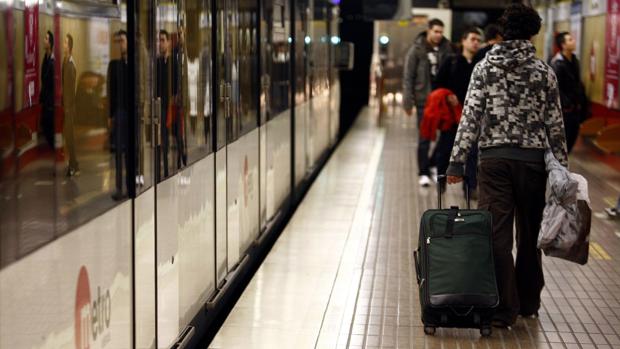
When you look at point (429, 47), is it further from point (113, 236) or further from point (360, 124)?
point (360, 124)

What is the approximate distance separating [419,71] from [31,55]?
33.0 feet

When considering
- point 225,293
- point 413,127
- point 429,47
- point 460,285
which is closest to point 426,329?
point 460,285

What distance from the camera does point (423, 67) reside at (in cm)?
1330

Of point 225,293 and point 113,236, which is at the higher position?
point 113,236

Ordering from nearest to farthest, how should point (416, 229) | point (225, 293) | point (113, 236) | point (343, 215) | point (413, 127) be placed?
point (113, 236)
point (225, 293)
point (416, 229)
point (343, 215)
point (413, 127)

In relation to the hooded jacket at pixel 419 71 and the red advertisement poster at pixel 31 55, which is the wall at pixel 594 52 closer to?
the hooded jacket at pixel 419 71

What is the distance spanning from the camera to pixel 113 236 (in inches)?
173

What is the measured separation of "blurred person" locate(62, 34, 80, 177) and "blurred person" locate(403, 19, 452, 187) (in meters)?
9.43

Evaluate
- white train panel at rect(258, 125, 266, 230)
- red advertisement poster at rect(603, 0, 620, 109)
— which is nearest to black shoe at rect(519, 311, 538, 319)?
white train panel at rect(258, 125, 266, 230)

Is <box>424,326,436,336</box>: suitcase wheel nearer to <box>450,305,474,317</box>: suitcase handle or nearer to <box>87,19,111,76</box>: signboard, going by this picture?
<box>450,305,474,317</box>: suitcase handle

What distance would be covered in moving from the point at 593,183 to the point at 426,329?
771 centimetres

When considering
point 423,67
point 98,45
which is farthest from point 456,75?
point 98,45

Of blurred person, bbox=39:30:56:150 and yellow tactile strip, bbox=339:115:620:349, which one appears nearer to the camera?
blurred person, bbox=39:30:56:150

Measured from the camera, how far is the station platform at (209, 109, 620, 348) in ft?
21.1
